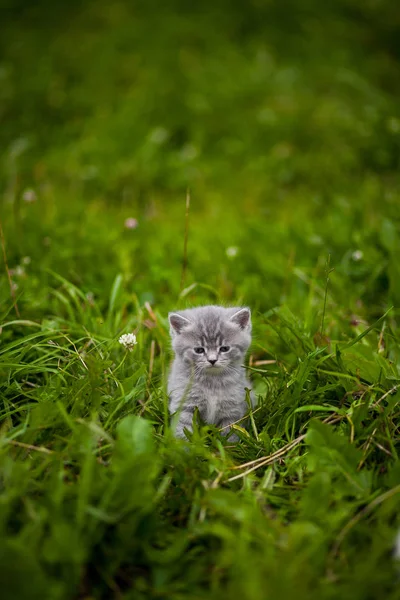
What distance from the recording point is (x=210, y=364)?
3.31m

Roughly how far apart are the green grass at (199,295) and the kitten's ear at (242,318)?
22 centimetres

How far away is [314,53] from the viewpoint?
10016 mm

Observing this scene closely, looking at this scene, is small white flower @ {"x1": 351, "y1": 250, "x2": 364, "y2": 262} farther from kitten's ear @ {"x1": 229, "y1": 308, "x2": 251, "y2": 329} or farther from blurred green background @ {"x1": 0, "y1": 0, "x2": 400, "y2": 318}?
kitten's ear @ {"x1": 229, "y1": 308, "x2": 251, "y2": 329}

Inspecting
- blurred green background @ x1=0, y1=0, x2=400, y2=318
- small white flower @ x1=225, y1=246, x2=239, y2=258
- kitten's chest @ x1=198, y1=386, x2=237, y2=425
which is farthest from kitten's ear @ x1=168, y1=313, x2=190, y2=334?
small white flower @ x1=225, y1=246, x2=239, y2=258

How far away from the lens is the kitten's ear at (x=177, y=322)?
134 inches

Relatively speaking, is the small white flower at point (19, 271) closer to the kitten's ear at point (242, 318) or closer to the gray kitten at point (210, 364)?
the gray kitten at point (210, 364)

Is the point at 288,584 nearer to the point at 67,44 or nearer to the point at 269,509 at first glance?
the point at 269,509

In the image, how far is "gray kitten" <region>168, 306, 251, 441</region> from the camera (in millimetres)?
3289

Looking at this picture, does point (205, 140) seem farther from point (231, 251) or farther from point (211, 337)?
point (211, 337)

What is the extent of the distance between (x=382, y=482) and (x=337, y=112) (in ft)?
22.9

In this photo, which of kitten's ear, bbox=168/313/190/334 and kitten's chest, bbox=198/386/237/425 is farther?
kitten's ear, bbox=168/313/190/334

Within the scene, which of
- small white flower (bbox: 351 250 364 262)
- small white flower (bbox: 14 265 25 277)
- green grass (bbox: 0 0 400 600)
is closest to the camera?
green grass (bbox: 0 0 400 600)

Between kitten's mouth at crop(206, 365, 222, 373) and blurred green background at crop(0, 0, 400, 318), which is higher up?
kitten's mouth at crop(206, 365, 222, 373)

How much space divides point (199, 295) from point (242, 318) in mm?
1163
